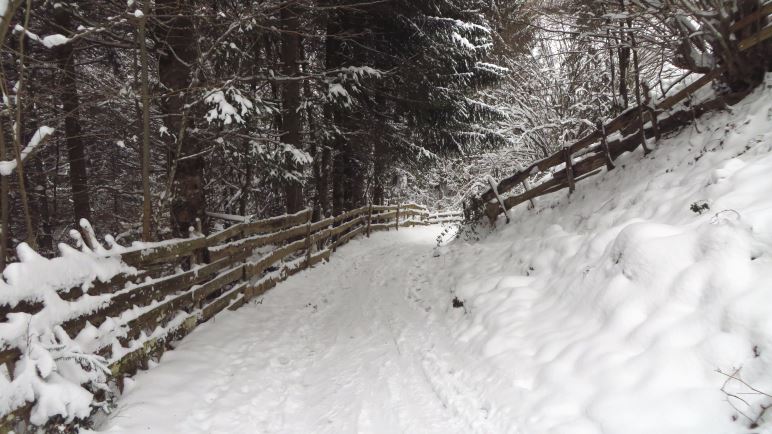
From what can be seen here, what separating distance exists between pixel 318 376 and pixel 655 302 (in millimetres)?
3256

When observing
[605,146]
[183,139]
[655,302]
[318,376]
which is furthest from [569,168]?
[183,139]

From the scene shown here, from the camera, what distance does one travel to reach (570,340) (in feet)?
12.7

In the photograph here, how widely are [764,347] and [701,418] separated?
0.58 m

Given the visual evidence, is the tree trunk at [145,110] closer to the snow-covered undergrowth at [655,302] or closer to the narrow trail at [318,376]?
the narrow trail at [318,376]

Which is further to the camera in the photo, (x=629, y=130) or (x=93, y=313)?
(x=629, y=130)

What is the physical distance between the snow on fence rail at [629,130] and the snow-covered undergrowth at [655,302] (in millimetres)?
226

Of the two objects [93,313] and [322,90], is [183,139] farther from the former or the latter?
[322,90]

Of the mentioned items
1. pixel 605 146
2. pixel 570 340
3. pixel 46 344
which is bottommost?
pixel 570 340

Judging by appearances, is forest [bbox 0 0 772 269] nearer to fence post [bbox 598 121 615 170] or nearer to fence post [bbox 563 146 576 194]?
fence post [bbox 598 121 615 170]

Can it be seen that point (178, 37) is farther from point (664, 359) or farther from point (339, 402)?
point (664, 359)

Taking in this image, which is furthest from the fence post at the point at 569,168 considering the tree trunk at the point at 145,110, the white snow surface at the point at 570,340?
the tree trunk at the point at 145,110

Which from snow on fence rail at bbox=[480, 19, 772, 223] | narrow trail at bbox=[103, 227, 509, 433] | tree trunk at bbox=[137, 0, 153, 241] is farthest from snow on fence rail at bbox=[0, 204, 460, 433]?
snow on fence rail at bbox=[480, 19, 772, 223]

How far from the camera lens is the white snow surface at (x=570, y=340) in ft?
9.37

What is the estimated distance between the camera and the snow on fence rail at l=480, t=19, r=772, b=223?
519cm
